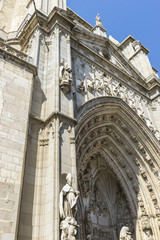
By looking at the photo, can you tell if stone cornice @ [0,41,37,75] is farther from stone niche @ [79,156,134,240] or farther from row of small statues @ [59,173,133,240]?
stone niche @ [79,156,134,240]

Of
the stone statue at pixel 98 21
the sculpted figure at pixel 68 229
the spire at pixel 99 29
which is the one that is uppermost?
the stone statue at pixel 98 21

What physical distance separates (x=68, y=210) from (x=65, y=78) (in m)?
4.67

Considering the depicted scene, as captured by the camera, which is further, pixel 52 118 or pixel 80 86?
pixel 80 86

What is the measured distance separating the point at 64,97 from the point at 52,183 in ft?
10.8

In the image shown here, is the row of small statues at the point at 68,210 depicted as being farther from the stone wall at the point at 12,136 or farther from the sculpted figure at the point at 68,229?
the stone wall at the point at 12,136

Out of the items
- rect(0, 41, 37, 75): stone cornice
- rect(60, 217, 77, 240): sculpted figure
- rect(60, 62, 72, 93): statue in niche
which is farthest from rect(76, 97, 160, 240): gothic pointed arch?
rect(60, 217, 77, 240): sculpted figure

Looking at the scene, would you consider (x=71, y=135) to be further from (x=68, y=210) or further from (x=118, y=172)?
(x=118, y=172)

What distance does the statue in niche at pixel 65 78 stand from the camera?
8.36 m

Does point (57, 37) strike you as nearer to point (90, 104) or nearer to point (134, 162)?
point (90, 104)

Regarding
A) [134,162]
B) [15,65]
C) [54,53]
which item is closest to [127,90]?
[134,162]

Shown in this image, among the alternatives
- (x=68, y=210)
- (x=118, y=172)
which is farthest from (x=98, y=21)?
(x=68, y=210)

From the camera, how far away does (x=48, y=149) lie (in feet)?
23.1

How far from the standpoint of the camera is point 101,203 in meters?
12.6

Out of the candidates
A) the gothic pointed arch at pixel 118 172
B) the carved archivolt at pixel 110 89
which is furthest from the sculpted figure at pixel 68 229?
the carved archivolt at pixel 110 89
